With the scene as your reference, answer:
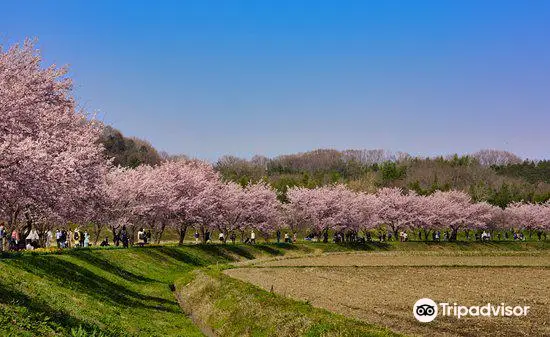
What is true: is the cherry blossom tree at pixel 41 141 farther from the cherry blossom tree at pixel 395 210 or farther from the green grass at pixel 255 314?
the cherry blossom tree at pixel 395 210

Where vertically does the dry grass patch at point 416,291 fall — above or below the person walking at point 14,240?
below

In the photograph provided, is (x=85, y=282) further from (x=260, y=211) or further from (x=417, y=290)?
(x=260, y=211)

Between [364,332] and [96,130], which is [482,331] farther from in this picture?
[96,130]

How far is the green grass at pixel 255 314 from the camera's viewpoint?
1992 centimetres

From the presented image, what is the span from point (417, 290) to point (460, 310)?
954cm

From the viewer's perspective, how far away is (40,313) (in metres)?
20.1

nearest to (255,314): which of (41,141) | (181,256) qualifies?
(41,141)

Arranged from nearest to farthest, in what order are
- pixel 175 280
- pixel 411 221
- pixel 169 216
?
pixel 175 280 → pixel 169 216 → pixel 411 221

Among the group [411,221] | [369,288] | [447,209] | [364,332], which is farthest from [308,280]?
[447,209]

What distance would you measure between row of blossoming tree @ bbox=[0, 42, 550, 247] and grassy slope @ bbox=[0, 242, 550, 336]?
3.93m

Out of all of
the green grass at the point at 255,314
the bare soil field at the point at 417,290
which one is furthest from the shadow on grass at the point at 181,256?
the green grass at the point at 255,314

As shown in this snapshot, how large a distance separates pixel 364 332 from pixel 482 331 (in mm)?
6604

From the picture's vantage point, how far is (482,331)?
22203mm

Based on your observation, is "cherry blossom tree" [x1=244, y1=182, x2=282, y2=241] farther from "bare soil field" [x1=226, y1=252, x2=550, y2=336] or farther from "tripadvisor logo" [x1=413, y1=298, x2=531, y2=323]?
"tripadvisor logo" [x1=413, y1=298, x2=531, y2=323]
